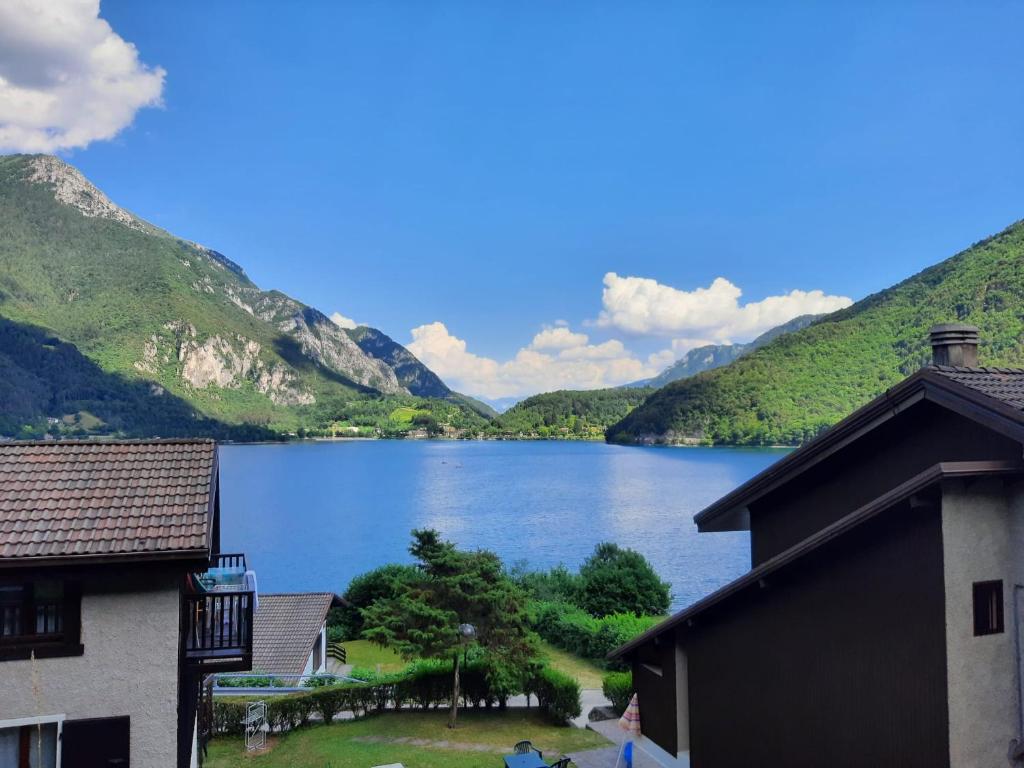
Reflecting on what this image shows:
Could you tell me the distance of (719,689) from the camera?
8.62 meters

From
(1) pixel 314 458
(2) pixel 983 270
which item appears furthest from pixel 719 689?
(1) pixel 314 458

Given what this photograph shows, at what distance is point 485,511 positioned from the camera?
7294 centimetres

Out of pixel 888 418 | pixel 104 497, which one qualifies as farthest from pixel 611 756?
pixel 104 497

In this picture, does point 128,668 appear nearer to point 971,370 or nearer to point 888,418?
point 888,418

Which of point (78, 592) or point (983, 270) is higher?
point (983, 270)

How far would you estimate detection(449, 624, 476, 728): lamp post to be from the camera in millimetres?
14990

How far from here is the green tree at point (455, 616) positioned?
49.2ft

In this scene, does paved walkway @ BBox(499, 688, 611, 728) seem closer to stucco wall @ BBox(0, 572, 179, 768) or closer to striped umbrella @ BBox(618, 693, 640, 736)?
striped umbrella @ BBox(618, 693, 640, 736)

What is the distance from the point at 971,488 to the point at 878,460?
198 centimetres

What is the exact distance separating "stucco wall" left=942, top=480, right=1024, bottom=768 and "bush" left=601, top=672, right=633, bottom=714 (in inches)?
427

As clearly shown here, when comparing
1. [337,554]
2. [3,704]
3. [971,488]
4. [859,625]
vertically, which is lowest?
[337,554]

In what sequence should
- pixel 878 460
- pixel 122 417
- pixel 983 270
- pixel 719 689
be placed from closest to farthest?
pixel 878 460 < pixel 719 689 < pixel 983 270 < pixel 122 417

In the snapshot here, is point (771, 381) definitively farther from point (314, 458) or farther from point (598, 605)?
point (598, 605)

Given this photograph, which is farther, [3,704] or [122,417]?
[122,417]
